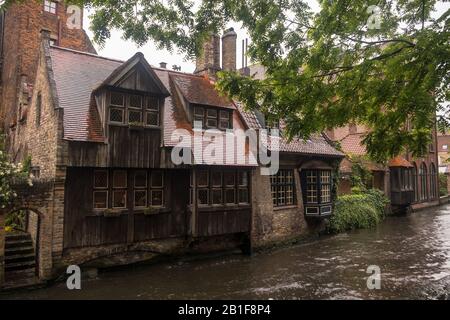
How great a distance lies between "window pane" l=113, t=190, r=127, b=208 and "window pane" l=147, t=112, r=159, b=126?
2679 millimetres

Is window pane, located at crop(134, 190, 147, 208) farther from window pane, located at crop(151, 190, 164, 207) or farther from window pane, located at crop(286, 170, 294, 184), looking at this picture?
window pane, located at crop(286, 170, 294, 184)

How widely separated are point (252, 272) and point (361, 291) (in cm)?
388

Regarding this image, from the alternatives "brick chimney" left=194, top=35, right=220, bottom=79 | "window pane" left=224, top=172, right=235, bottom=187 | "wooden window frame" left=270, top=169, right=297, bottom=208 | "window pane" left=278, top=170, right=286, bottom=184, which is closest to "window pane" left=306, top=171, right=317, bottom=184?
"wooden window frame" left=270, top=169, right=297, bottom=208

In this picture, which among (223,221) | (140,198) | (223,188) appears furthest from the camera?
(223,188)

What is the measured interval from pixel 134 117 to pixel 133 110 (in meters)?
0.25

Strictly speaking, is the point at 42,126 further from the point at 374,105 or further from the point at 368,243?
the point at 368,243

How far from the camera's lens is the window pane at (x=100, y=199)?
11938mm

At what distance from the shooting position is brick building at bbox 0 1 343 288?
37.2 feet

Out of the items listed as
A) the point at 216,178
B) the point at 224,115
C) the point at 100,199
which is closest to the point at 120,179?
the point at 100,199

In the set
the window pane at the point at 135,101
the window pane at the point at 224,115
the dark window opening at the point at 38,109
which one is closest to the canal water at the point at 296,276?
the window pane at the point at 135,101

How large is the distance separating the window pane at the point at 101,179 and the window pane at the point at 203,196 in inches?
149

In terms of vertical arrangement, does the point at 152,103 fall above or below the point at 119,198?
above

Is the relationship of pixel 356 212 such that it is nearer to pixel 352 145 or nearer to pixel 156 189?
pixel 352 145

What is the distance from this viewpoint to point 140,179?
13.0 metres
